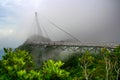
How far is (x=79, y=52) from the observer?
192 meters

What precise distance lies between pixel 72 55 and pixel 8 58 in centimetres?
13324

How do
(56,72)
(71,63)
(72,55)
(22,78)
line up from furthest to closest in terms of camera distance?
(72,55) < (71,63) < (22,78) < (56,72)

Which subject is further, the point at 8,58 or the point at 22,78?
the point at 8,58

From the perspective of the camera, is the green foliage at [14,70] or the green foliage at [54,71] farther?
the green foliage at [14,70]

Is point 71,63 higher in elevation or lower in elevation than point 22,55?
lower

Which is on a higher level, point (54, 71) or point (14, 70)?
point (54, 71)

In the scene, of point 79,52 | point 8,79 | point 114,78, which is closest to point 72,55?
point 79,52

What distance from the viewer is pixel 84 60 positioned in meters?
90.3

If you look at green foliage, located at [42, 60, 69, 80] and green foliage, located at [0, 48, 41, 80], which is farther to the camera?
green foliage, located at [0, 48, 41, 80]

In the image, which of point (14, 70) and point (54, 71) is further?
point (14, 70)

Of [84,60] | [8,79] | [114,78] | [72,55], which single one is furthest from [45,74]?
[72,55]

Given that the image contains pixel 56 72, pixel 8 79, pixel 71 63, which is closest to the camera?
pixel 56 72

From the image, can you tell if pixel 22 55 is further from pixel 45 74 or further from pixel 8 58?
pixel 45 74

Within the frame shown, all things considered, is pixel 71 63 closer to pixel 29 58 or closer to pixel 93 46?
pixel 93 46
